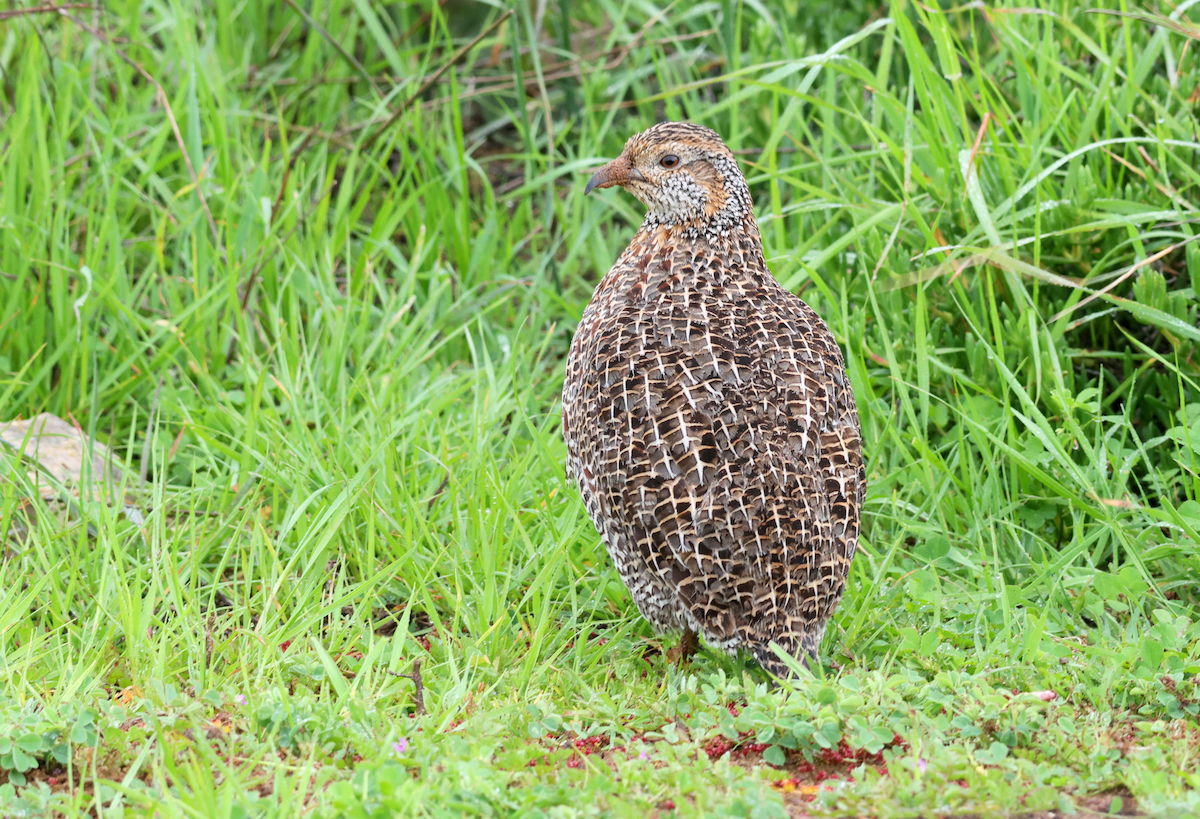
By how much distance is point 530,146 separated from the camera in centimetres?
559

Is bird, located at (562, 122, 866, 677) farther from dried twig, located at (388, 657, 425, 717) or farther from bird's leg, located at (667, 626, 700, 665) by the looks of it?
dried twig, located at (388, 657, 425, 717)

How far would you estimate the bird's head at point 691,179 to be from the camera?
13.0 feet

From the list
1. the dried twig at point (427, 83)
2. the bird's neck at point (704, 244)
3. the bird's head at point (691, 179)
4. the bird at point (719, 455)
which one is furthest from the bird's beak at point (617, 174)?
the dried twig at point (427, 83)

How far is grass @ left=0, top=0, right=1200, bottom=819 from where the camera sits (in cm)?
287

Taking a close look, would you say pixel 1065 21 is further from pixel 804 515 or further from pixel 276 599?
pixel 276 599

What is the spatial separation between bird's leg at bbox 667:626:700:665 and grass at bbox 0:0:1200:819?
8 cm

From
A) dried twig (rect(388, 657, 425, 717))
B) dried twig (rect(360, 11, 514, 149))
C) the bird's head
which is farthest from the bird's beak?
dried twig (rect(388, 657, 425, 717))

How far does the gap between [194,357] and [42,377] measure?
21.5 inches

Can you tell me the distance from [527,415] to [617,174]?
93 cm

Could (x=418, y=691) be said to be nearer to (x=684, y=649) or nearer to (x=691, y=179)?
(x=684, y=649)

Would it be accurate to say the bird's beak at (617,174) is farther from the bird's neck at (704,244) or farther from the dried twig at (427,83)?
the dried twig at (427,83)

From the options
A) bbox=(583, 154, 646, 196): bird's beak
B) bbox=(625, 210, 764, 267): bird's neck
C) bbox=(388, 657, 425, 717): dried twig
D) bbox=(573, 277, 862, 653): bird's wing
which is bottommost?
bbox=(388, 657, 425, 717): dried twig

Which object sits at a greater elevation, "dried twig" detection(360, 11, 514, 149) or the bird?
"dried twig" detection(360, 11, 514, 149)

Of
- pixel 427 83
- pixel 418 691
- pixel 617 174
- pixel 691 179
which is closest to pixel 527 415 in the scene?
pixel 617 174
